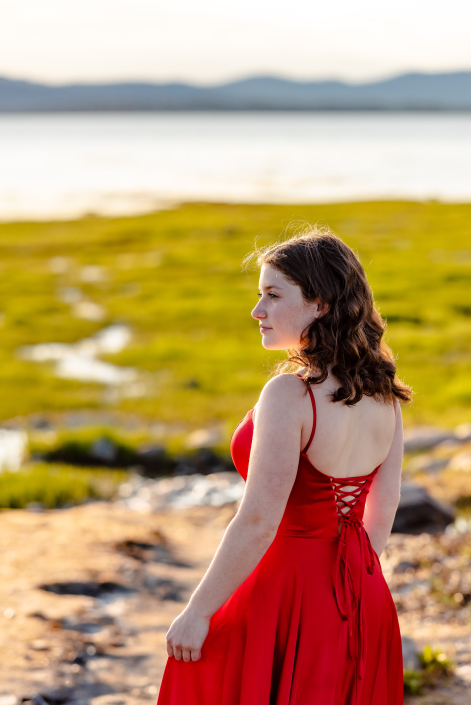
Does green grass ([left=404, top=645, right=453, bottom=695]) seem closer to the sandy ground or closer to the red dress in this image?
the sandy ground

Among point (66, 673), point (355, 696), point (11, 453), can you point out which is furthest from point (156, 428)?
point (355, 696)

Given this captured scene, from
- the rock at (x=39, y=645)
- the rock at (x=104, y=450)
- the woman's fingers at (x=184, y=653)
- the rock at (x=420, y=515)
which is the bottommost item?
the rock at (x=104, y=450)

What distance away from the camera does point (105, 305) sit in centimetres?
2908

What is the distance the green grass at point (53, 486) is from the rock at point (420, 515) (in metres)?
5.17

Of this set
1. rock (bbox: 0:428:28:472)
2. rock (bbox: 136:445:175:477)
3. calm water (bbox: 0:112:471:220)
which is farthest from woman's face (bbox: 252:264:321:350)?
calm water (bbox: 0:112:471:220)

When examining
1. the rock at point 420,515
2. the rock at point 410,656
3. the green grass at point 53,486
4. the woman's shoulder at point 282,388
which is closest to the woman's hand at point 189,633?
the woman's shoulder at point 282,388

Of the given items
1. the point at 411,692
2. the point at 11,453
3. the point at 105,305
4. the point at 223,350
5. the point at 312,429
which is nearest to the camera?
the point at 312,429

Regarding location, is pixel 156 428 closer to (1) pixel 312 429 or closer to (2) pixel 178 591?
(2) pixel 178 591

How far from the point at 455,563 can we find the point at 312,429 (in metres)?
5.72

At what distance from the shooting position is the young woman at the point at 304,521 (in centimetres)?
272

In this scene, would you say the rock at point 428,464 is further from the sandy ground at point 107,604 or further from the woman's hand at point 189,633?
the woman's hand at point 189,633

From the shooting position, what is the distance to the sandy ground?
209 inches

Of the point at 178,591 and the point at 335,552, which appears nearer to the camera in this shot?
the point at 335,552

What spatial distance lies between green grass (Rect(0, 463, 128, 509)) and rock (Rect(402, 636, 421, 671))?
7.14m
